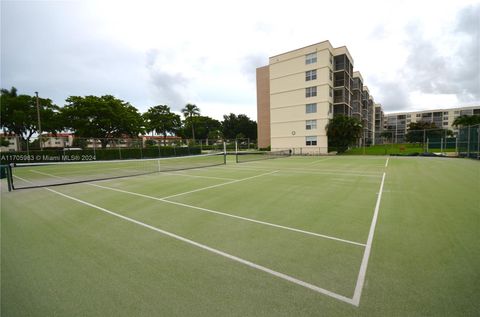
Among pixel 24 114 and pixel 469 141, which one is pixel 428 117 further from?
pixel 24 114

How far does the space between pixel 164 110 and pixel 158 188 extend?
172 feet

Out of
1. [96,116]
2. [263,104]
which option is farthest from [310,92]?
[96,116]

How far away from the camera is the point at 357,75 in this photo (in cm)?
5206

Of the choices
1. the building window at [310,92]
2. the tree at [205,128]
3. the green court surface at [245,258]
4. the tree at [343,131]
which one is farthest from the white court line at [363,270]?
the tree at [205,128]

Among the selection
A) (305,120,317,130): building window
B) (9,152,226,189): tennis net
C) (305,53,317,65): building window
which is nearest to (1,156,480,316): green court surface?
(9,152,226,189): tennis net

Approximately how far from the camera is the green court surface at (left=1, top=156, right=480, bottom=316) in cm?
240

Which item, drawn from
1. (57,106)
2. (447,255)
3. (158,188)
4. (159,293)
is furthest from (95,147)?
(447,255)

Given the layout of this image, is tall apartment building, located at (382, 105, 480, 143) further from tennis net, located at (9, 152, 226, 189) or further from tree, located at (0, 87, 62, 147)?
tree, located at (0, 87, 62, 147)

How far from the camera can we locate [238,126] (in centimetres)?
8188

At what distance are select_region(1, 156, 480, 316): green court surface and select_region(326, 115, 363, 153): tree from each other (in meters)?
28.4

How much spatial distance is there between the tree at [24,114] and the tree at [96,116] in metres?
2.82

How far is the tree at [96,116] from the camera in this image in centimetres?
3525

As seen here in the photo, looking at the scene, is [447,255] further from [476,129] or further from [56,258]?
[476,129]

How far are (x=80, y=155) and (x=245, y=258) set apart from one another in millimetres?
29762
